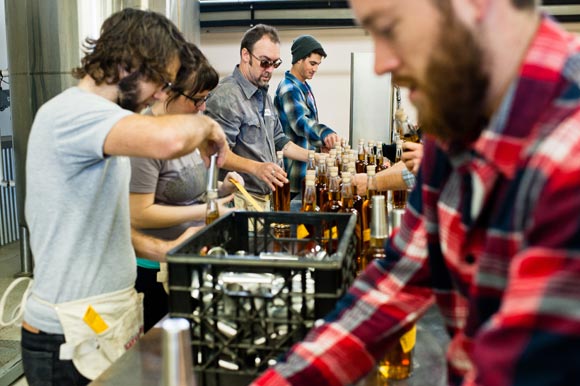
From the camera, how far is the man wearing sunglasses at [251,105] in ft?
10.4

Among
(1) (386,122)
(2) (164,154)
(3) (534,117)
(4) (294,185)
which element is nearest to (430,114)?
(3) (534,117)

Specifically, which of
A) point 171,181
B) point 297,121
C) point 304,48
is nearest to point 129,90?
point 171,181

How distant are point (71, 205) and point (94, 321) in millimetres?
299

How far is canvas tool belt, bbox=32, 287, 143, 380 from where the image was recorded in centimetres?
151

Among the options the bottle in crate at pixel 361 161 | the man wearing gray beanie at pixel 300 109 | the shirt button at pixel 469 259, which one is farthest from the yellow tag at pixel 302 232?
the man wearing gray beanie at pixel 300 109

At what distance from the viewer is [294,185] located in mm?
4211

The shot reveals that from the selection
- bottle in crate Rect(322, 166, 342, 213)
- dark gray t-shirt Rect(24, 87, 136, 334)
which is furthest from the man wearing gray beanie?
dark gray t-shirt Rect(24, 87, 136, 334)

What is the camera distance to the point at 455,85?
26.4 inches

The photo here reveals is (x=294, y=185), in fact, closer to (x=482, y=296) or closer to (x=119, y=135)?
(x=119, y=135)

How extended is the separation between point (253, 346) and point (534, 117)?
629 millimetres

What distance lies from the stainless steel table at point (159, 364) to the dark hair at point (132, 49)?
67cm

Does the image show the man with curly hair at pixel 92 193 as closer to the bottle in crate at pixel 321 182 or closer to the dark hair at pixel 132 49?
the dark hair at pixel 132 49

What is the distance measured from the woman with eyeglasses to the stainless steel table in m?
0.62

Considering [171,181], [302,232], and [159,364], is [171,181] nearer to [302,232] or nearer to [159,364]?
[302,232]
